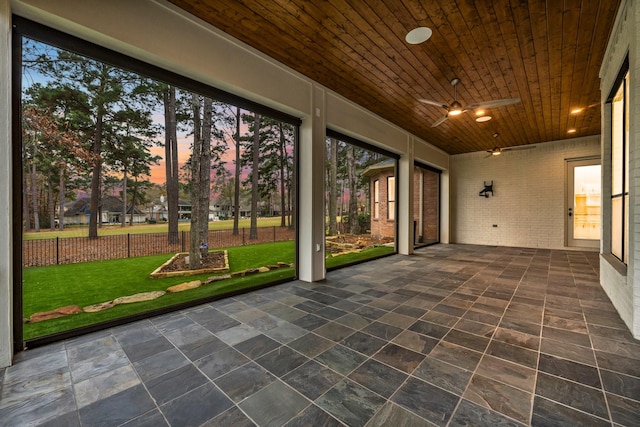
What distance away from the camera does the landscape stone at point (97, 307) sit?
9.39 ft

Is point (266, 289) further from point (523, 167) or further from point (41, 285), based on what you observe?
point (523, 167)

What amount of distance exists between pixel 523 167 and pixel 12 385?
10518 millimetres

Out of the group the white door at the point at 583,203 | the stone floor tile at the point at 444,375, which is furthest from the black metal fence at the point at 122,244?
the white door at the point at 583,203

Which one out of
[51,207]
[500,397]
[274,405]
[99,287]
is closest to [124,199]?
[51,207]

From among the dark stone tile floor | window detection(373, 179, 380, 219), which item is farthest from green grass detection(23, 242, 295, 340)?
window detection(373, 179, 380, 219)

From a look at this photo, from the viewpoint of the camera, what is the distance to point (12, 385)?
5.53 feet

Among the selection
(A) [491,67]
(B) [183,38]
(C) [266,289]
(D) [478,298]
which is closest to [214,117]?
(B) [183,38]

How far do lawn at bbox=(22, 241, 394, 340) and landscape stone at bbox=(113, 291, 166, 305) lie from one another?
93mm

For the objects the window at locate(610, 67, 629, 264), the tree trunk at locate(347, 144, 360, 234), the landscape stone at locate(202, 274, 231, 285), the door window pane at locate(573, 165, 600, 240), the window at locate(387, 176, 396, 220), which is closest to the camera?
the window at locate(610, 67, 629, 264)

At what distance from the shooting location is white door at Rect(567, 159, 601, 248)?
708 centimetres

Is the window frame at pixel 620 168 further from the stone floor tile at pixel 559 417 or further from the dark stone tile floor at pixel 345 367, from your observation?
the stone floor tile at pixel 559 417

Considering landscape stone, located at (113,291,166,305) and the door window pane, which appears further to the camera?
the door window pane

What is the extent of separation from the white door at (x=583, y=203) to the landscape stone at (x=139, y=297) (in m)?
9.84

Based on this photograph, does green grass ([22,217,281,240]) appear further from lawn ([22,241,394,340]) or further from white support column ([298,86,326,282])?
white support column ([298,86,326,282])
